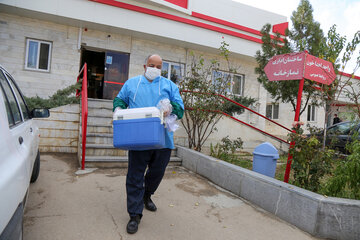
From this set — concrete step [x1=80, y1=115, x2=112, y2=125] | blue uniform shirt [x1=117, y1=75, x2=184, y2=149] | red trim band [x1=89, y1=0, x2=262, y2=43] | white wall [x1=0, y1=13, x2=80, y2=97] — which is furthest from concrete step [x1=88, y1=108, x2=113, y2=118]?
red trim band [x1=89, y1=0, x2=262, y2=43]

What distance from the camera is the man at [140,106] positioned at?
7.89 ft

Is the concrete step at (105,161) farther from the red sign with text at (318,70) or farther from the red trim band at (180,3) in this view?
the red trim band at (180,3)

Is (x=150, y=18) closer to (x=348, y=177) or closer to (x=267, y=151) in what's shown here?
(x=267, y=151)

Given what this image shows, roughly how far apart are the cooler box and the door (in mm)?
7481

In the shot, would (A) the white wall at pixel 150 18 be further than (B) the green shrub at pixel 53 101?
A: Yes

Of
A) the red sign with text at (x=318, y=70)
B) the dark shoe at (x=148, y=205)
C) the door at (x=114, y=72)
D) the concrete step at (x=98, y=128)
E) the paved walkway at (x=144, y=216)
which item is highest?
the door at (x=114, y=72)

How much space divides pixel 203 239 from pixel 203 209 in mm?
690

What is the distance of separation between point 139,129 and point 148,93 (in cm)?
47

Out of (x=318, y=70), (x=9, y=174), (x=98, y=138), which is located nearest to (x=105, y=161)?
(x=98, y=138)

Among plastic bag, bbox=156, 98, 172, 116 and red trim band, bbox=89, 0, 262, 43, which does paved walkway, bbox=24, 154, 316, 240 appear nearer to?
plastic bag, bbox=156, 98, 172, 116

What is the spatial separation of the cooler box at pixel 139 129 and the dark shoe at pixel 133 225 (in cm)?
75

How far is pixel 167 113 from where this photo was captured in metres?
2.33

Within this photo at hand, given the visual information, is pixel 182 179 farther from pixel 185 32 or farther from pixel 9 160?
pixel 185 32

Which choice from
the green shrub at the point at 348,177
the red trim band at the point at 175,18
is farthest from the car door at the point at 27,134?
the red trim band at the point at 175,18
